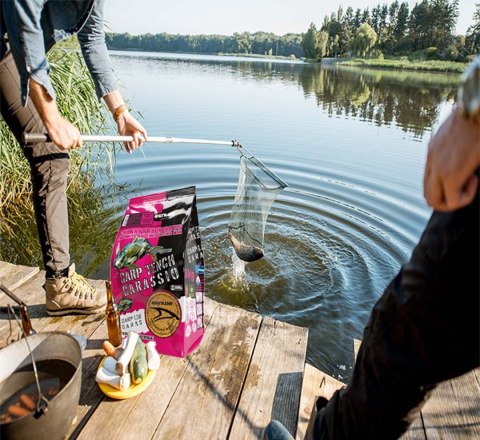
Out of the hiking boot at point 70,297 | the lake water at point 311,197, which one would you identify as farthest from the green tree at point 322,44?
the hiking boot at point 70,297

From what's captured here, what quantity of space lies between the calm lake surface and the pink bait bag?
142 centimetres

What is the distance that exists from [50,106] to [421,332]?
1.86 m

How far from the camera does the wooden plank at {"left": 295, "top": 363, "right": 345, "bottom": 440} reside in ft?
5.49

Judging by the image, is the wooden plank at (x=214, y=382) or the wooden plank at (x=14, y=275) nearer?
the wooden plank at (x=214, y=382)

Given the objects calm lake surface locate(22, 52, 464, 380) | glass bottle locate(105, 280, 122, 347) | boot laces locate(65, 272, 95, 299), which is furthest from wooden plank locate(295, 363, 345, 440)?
boot laces locate(65, 272, 95, 299)

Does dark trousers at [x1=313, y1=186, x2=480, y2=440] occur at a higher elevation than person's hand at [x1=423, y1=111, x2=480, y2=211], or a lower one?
lower

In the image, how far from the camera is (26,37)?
5.28 feet

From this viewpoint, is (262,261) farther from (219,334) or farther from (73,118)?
(73,118)

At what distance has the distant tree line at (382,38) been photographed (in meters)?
49.9

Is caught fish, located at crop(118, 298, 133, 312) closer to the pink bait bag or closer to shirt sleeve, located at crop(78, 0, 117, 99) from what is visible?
the pink bait bag

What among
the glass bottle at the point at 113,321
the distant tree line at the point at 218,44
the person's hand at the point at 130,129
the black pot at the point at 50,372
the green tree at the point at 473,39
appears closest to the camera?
the black pot at the point at 50,372

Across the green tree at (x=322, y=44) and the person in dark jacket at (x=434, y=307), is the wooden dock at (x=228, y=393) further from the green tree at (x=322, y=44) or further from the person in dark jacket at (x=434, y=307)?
the green tree at (x=322, y=44)

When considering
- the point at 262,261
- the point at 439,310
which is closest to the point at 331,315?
the point at 262,261

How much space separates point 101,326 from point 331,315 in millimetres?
2006
